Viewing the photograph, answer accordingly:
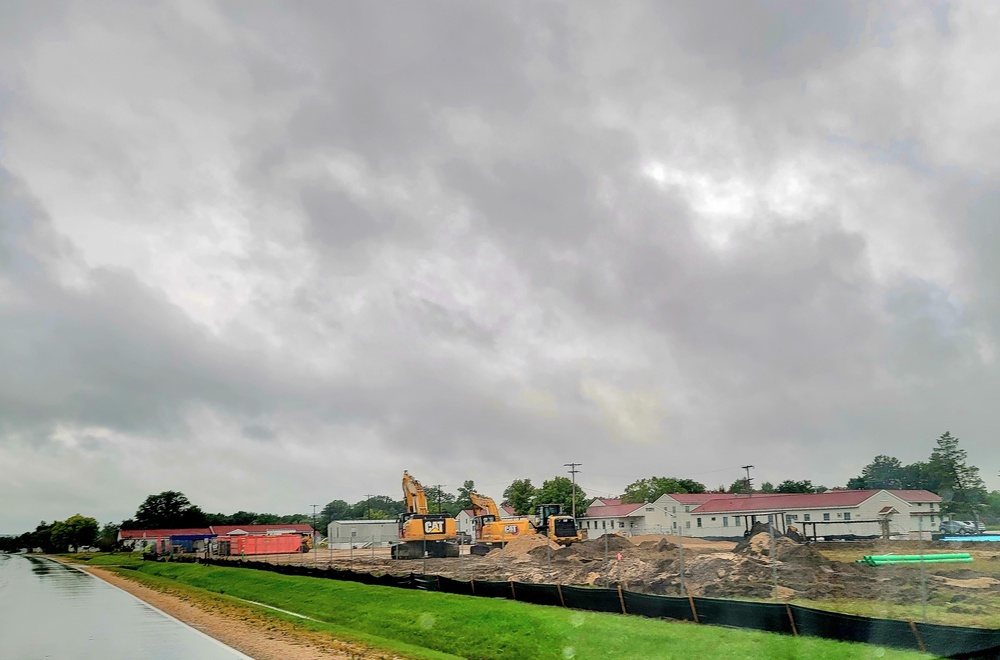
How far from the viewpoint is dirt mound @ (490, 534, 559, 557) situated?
47.5 metres

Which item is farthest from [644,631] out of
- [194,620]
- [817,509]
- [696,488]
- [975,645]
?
[696,488]

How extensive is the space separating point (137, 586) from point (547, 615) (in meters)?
31.5

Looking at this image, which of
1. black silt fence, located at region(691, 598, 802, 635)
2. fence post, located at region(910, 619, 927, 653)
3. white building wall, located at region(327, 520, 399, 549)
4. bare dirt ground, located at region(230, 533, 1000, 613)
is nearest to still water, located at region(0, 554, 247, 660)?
black silt fence, located at region(691, 598, 802, 635)

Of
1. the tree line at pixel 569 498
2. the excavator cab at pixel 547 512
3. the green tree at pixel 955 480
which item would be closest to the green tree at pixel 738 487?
the tree line at pixel 569 498

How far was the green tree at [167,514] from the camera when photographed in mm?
166250

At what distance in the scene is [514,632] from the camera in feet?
56.3

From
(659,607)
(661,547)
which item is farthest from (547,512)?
(659,607)

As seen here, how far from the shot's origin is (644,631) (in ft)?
52.1

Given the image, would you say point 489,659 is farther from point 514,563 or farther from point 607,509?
point 607,509

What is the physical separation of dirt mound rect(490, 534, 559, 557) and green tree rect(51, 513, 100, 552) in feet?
449

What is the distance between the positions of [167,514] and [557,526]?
13844cm

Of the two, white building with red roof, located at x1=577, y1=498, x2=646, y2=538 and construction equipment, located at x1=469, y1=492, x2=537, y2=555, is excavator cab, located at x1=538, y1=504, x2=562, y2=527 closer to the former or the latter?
construction equipment, located at x1=469, y1=492, x2=537, y2=555

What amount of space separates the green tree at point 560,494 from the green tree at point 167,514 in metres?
81.8

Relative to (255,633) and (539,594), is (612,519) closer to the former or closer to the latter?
(539,594)
